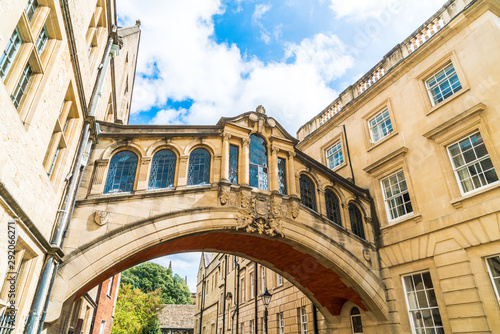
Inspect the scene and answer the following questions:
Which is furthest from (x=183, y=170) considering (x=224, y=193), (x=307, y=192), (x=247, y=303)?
(x=247, y=303)

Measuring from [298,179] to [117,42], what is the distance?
8503 mm

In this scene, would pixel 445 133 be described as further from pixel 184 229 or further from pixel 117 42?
pixel 117 42

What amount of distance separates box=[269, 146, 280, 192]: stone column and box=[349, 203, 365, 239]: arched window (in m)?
4.04

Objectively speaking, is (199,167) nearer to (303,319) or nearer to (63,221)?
(63,221)

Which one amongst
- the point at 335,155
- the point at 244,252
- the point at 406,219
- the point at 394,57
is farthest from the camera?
the point at 335,155

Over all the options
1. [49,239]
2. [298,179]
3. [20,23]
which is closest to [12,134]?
[20,23]

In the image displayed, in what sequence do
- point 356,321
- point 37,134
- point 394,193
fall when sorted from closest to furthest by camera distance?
point 37,134 < point 394,193 < point 356,321

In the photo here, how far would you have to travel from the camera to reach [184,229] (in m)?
9.62

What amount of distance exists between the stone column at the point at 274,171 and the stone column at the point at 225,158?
1826 millimetres

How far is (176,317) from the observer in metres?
52.7

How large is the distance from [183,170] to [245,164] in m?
2.25

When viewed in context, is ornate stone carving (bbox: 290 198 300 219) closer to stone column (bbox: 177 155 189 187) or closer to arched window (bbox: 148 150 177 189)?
stone column (bbox: 177 155 189 187)

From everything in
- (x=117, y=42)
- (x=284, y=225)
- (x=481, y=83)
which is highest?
(x=117, y=42)

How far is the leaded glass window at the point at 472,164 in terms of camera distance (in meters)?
10.2
